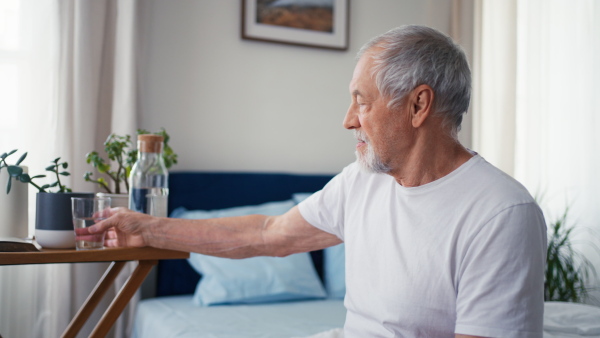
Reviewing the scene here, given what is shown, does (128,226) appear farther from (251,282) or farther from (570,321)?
(570,321)

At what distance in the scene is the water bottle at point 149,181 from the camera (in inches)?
67.7

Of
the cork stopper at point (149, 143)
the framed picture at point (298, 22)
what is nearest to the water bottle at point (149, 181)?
the cork stopper at point (149, 143)

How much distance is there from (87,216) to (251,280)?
1312 millimetres

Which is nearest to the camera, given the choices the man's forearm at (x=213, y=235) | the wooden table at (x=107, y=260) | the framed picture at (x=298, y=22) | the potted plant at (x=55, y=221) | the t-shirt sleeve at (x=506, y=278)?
the t-shirt sleeve at (x=506, y=278)

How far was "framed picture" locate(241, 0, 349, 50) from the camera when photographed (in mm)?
3301

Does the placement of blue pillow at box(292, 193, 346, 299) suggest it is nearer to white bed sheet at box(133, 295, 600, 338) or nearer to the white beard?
white bed sheet at box(133, 295, 600, 338)

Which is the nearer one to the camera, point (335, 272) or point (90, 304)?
point (90, 304)

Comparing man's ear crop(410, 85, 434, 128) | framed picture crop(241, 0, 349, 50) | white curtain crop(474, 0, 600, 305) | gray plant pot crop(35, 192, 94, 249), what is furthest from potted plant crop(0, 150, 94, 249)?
white curtain crop(474, 0, 600, 305)

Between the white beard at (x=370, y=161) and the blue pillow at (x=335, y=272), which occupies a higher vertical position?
the white beard at (x=370, y=161)

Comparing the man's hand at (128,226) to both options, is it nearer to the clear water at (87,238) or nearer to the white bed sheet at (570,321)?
the clear water at (87,238)

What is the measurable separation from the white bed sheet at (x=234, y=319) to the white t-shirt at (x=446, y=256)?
73cm

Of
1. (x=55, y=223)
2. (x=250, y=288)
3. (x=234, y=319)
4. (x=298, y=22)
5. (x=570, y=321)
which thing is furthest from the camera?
(x=298, y=22)

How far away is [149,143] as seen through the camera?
70.4 inches

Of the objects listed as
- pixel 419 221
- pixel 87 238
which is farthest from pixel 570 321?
pixel 87 238
